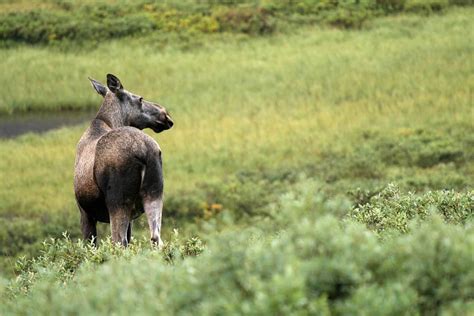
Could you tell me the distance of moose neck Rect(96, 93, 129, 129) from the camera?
432 inches

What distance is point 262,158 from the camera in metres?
26.8

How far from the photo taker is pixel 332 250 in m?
5.27

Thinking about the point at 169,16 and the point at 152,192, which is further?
the point at 169,16

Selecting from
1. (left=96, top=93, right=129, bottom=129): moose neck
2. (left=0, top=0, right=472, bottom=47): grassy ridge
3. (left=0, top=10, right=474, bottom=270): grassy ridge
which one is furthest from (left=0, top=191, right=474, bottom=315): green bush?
(left=0, top=0, right=472, bottom=47): grassy ridge

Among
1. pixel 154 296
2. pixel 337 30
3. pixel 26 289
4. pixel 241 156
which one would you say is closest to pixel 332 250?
pixel 154 296

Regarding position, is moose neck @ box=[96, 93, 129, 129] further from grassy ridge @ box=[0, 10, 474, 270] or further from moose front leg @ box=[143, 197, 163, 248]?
grassy ridge @ box=[0, 10, 474, 270]

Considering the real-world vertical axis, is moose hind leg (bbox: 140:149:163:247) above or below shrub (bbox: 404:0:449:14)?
above

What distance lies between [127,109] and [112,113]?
27 centimetres

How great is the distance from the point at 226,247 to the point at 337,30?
112 ft

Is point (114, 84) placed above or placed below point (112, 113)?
above

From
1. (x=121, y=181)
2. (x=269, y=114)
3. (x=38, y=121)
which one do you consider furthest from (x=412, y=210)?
(x=38, y=121)

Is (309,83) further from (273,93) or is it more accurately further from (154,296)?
(154,296)

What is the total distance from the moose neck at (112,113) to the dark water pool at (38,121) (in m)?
20.3

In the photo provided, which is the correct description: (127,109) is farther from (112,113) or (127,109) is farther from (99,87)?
(99,87)
